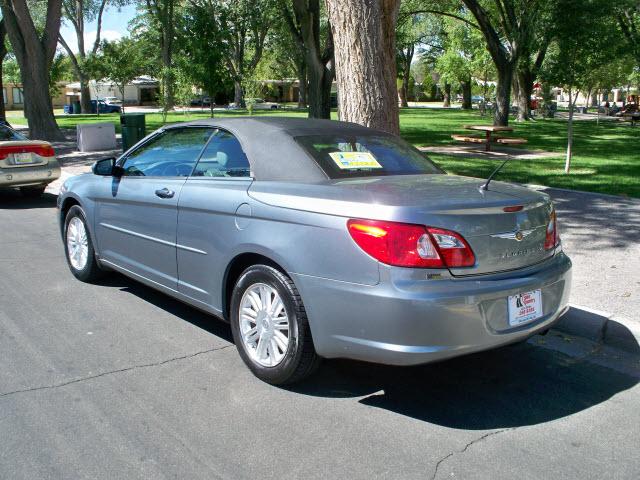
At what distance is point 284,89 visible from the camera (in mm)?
88562

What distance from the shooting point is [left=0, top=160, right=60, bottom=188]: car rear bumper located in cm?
1016

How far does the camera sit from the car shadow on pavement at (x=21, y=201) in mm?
10641

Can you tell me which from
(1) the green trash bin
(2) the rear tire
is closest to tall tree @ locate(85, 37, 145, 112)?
(1) the green trash bin

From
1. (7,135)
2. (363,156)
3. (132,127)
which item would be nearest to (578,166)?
(132,127)

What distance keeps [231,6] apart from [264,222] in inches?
1794

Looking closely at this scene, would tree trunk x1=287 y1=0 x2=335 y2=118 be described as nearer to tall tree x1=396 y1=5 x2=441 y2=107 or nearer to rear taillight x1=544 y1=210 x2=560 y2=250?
rear taillight x1=544 y1=210 x2=560 y2=250

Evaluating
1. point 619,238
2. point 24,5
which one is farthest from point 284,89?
point 619,238

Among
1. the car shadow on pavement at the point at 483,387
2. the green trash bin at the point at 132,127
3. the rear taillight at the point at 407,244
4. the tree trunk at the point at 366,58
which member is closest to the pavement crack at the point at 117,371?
the car shadow on pavement at the point at 483,387

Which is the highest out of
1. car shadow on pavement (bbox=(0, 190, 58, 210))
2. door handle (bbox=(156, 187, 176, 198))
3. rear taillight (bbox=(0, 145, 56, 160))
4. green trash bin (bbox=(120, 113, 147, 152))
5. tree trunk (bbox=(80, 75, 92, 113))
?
tree trunk (bbox=(80, 75, 92, 113))

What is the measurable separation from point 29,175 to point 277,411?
8.42 m

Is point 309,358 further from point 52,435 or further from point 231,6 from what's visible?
point 231,6

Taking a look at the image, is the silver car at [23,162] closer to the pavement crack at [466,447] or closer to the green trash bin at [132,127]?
the green trash bin at [132,127]

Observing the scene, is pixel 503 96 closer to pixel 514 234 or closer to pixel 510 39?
pixel 510 39

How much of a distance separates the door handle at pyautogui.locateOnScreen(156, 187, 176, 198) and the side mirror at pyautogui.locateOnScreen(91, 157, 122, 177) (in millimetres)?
816
